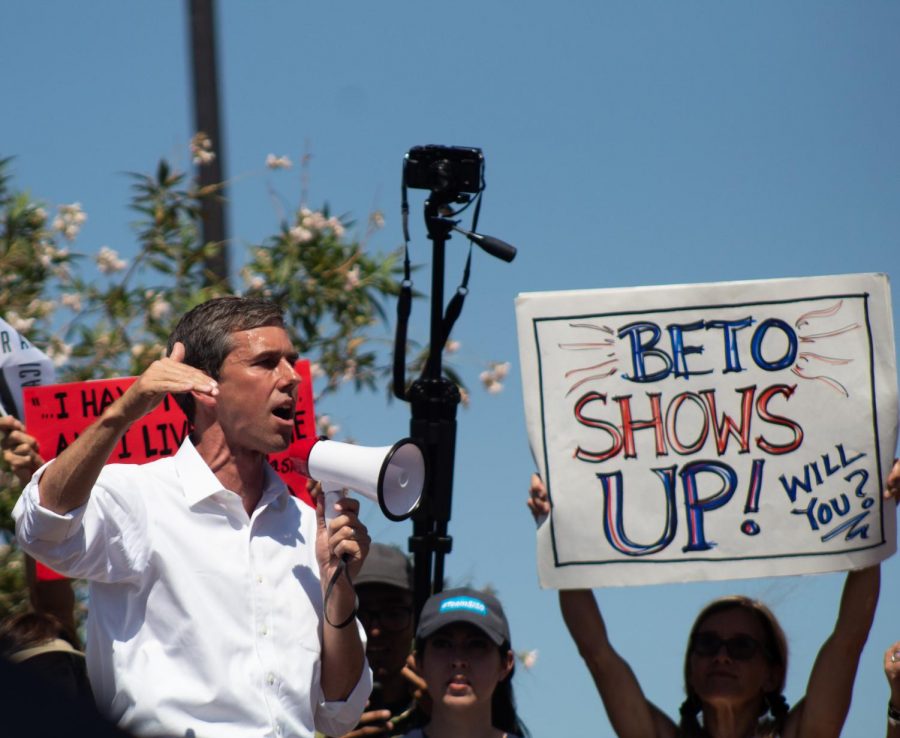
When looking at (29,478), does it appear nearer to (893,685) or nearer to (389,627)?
(389,627)

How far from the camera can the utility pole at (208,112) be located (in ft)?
22.8

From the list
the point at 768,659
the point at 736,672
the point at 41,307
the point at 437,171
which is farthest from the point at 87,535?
the point at 41,307

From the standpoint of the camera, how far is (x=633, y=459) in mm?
3672

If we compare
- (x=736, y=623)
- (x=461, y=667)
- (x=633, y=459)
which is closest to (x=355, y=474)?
(x=461, y=667)

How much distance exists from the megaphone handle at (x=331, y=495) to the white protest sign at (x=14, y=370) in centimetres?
189

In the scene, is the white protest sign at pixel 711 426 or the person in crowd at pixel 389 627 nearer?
the white protest sign at pixel 711 426

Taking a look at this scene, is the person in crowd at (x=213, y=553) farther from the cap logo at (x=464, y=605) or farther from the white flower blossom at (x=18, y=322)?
the white flower blossom at (x=18, y=322)

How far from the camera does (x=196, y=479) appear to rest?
9.43ft

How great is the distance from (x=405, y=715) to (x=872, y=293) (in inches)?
73.6

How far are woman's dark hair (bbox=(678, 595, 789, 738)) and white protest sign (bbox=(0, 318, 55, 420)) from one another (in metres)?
2.44

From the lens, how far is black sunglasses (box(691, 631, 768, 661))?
3.54 m

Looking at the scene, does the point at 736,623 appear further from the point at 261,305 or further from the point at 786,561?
the point at 261,305

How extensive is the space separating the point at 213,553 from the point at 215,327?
1.84 ft

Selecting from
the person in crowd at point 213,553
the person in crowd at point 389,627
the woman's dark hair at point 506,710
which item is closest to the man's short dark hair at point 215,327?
the person in crowd at point 213,553
